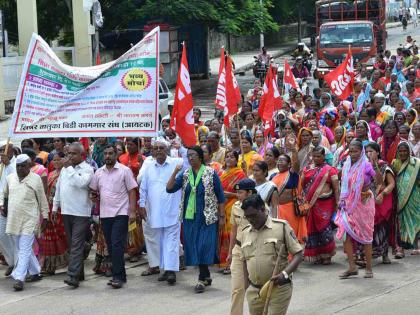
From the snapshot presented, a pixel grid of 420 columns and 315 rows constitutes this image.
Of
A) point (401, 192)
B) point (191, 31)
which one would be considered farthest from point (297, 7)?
point (401, 192)

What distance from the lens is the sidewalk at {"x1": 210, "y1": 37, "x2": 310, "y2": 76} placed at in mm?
41256

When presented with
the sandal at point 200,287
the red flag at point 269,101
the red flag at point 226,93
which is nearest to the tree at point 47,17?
the red flag at point 269,101

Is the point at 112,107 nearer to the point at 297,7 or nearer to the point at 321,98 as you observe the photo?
the point at 321,98

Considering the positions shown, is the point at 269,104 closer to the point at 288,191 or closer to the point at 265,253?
the point at 288,191

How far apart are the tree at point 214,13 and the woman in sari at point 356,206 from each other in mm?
21979

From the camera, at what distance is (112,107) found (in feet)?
36.0

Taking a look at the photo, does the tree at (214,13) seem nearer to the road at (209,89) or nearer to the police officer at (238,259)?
the road at (209,89)

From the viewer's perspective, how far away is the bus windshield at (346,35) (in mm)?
35031

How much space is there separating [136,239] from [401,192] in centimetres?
298

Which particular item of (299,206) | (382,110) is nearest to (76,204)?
(299,206)

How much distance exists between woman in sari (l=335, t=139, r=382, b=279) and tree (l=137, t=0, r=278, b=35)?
22.0 metres

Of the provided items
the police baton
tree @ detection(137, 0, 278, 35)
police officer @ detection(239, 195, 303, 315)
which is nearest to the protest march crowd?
police officer @ detection(239, 195, 303, 315)

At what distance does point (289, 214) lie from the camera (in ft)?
36.3

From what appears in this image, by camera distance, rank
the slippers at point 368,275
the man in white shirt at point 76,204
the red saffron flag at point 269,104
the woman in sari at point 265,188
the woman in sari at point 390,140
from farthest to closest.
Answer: the red saffron flag at point 269,104
the woman in sari at point 390,140
the man in white shirt at point 76,204
the slippers at point 368,275
the woman in sari at point 265,188
